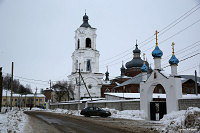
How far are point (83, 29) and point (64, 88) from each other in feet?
71.8

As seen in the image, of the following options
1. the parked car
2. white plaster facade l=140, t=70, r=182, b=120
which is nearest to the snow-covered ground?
white plaster facade l=140, t=70, r=182, b=120

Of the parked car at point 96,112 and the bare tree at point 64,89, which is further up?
the bare tree at point 64,89

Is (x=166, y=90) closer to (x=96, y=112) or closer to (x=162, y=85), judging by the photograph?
(x=162, y=85)

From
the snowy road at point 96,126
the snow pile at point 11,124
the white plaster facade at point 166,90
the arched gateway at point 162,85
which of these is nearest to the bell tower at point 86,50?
the arched gateway at point 162,85

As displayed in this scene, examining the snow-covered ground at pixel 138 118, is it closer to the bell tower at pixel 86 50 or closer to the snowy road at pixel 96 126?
the snowy road at pixel 96 126

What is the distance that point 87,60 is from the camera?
227 ft

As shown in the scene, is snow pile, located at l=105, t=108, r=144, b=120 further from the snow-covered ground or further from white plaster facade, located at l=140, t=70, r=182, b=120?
white plaster facade, located at l=140, t=70, r=182, b=120

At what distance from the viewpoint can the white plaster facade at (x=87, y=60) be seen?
223 feet

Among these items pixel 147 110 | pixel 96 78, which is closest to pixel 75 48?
pixel 96 78

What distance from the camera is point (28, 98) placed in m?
106

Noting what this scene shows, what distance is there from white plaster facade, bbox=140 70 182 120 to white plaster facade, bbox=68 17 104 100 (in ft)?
143

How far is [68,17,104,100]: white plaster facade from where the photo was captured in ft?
223

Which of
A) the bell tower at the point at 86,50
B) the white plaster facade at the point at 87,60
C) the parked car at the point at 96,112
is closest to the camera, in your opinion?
the parked car at the point at 96,112

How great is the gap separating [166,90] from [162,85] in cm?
80
